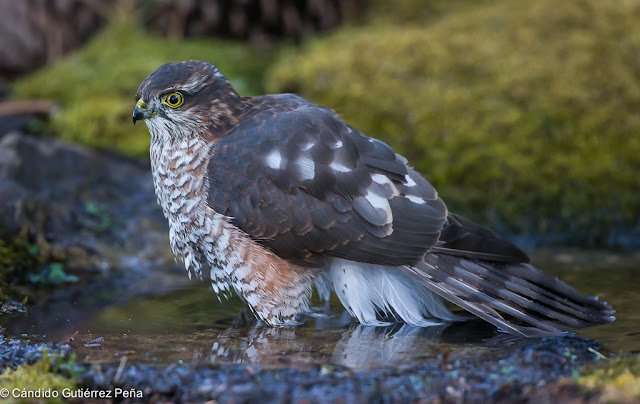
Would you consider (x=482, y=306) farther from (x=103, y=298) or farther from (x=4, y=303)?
(x=4, y=303)

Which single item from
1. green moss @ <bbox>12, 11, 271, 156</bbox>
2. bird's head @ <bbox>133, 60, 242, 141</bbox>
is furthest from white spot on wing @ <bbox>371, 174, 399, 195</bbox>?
green moss @ <bbox>12, 11, 271, 156</bbox>

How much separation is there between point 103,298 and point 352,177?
84.0 inches

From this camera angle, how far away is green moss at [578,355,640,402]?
8.29 ft

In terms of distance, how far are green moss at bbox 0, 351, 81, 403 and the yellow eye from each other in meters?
1.69

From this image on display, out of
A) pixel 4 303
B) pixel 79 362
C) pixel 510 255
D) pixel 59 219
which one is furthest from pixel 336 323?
pixel 59 219

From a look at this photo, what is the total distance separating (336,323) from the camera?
13.5 ft

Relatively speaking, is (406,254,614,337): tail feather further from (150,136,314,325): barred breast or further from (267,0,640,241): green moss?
(267,0,640,241): green moss

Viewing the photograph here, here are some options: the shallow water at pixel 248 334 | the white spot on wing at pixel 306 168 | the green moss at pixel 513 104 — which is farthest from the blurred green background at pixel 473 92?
the white spot on wing at pixel 306 168

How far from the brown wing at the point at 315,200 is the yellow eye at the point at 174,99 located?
43cm

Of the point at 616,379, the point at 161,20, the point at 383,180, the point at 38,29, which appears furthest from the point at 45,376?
the point at 161,20

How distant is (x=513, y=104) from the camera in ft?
22.0

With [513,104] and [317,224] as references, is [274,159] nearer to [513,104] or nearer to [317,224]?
[317,224]

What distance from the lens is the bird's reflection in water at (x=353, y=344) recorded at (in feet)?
10.6

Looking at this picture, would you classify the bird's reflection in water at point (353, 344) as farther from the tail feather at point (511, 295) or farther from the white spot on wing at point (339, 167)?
the white spot on wing at point (339, 167)
